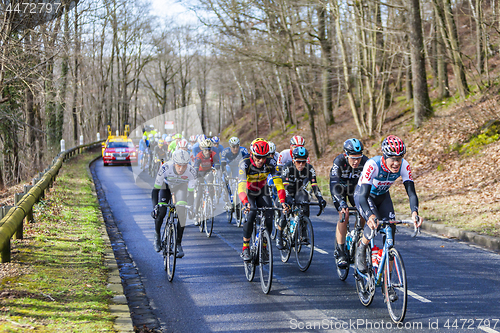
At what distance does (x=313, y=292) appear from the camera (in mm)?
6496

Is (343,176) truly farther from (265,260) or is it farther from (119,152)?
(119,152)

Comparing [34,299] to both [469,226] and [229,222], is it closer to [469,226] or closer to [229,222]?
[229,222]

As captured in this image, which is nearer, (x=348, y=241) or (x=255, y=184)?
(x=348, y=241)

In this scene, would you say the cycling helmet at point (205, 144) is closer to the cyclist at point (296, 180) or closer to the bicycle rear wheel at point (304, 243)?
the cyclist at point (296, 180)

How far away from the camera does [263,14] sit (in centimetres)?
2302

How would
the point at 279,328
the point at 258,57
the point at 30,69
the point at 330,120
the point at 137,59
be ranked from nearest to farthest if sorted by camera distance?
the point at 279,328
the point at 30,69
the point at 258,57
the point at 330,120
the point at 137,59

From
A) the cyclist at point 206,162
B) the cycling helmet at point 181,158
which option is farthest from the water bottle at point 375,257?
the cyclist at point 206,162

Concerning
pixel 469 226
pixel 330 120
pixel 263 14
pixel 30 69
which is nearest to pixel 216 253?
pixel 469 226

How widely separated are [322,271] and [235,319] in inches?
96.4

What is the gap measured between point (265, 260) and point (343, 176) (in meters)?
1.84

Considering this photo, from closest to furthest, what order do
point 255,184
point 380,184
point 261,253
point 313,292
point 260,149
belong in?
point 380,184
point 313,292
point 261,253
point 260,149
point 255,184

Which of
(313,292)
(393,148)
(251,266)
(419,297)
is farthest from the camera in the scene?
(251,266)

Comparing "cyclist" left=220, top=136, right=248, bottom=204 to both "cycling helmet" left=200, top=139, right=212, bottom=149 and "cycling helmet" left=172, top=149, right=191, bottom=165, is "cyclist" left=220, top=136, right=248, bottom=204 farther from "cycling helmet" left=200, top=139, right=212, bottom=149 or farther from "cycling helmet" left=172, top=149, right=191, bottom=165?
"cycling helmet" left=172, top=149, right=191, bottom=165

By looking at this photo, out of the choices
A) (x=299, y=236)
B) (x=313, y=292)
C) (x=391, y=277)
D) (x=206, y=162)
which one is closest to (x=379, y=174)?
(x=391, y=277)
